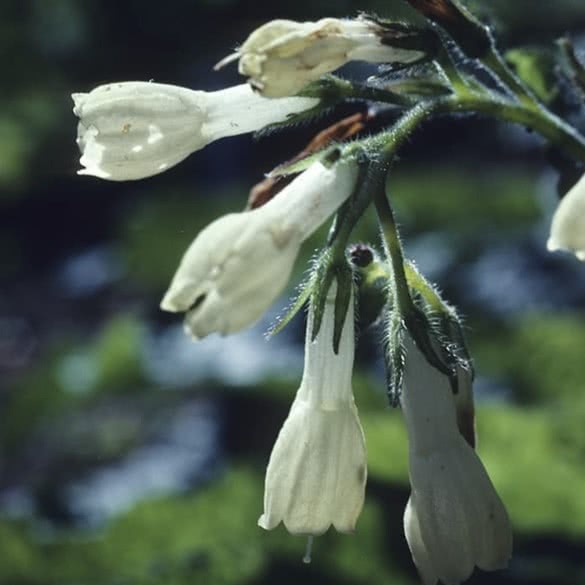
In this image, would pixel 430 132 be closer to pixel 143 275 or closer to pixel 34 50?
pixel 34 50

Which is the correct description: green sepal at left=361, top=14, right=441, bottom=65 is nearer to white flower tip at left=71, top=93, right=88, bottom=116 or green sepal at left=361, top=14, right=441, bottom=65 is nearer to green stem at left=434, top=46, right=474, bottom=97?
green stem at left=434, top=46, right=474, bottom=97

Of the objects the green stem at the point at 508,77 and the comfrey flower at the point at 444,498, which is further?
the green stem at the point at 508,77

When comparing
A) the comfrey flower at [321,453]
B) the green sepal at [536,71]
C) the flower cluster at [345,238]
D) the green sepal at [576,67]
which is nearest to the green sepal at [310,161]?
the flower cluster at [345,238]

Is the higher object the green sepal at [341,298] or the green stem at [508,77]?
the green stem at [508,77]

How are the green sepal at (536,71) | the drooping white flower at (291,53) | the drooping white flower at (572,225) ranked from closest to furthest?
the drooping white flower at (572,225), the drooping white flower at (291,53), the green sepal at (536,71)

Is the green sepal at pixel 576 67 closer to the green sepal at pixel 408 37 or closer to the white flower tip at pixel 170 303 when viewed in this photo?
the green sepal at pixel 408 37

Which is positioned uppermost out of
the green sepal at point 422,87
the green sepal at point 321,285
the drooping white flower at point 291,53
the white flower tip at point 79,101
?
the drooping white flower at point 291,53

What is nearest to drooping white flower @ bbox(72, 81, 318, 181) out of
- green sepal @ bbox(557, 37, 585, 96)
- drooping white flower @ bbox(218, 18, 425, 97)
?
drooping white flower @ bbox(218, 18, 425, 97)

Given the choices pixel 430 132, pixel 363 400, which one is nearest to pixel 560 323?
pixel 363 400
